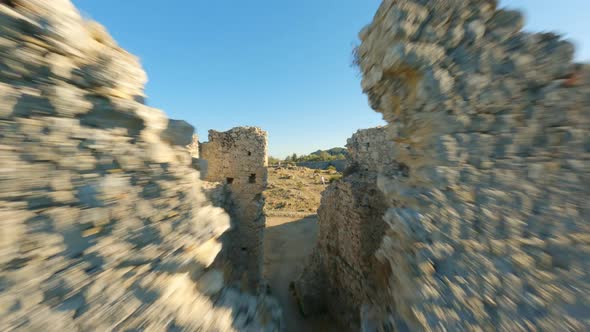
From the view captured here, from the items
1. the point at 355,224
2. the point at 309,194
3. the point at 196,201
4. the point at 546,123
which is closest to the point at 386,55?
the point at 546,123

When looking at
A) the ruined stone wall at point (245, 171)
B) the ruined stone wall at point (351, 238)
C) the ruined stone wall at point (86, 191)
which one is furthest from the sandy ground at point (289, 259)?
the ruined stone wall at point (86, 191)

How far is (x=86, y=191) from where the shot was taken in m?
1.56

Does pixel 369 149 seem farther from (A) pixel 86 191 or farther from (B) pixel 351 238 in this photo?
(A) pixel 86 191

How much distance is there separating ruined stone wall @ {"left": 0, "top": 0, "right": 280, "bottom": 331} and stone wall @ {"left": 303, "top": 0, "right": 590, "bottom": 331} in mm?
2308

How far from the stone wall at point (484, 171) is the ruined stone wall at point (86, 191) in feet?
7.57

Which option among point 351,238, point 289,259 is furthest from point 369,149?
point 289,259

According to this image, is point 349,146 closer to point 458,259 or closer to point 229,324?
point 458,259

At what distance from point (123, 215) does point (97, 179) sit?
0.34 meters

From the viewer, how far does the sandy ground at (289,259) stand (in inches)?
283

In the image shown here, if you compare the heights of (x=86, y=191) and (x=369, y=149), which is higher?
(x=369, y=149)

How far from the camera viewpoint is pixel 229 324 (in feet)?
7.68

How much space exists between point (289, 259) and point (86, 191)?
1043 cm

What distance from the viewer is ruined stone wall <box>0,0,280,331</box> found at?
51.5 inches

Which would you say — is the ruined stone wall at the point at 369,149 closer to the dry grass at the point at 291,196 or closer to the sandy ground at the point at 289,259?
the sandy ground at the point at 289,259
